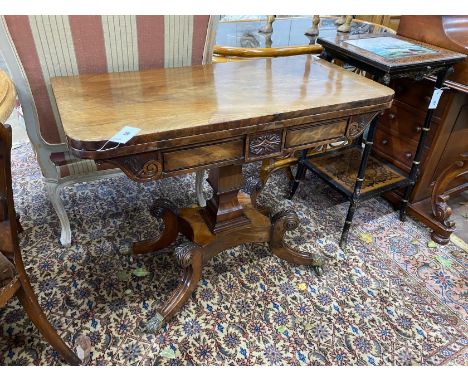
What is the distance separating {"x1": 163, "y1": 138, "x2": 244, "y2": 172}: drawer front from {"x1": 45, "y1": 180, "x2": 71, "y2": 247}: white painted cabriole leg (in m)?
0.79

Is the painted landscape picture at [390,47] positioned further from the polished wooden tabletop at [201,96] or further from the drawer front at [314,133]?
the drawer front at [314,133]

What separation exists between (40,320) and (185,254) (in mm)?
499

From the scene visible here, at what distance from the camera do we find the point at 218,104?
1.09m

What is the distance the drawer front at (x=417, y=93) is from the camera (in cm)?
173

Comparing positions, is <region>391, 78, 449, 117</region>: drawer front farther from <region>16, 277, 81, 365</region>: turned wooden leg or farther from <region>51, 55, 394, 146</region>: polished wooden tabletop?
<region>16, 277, 81, 365</region>: turned wooden leg

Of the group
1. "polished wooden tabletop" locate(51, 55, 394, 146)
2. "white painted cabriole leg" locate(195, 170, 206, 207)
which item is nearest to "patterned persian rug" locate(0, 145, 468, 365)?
"white painted cabriole leg" locate(195, 170, 206, 207)

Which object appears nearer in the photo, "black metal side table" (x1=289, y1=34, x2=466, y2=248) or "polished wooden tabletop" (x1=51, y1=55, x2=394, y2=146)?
"polished wooden tabletop" (x1=51, y1=55, x2=394, y2=146)

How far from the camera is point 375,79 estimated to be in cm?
147

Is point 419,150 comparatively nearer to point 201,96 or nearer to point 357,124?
point 357,124

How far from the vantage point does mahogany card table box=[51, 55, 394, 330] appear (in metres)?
0.97

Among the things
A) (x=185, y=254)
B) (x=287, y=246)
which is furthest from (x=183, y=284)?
(x=287, y=246)

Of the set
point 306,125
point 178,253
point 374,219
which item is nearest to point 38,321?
point 178,253

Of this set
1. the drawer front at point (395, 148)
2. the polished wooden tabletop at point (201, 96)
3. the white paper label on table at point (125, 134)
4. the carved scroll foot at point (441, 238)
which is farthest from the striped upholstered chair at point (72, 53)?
the carved scroll foot at point (441, 238)

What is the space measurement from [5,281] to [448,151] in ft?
6.56
